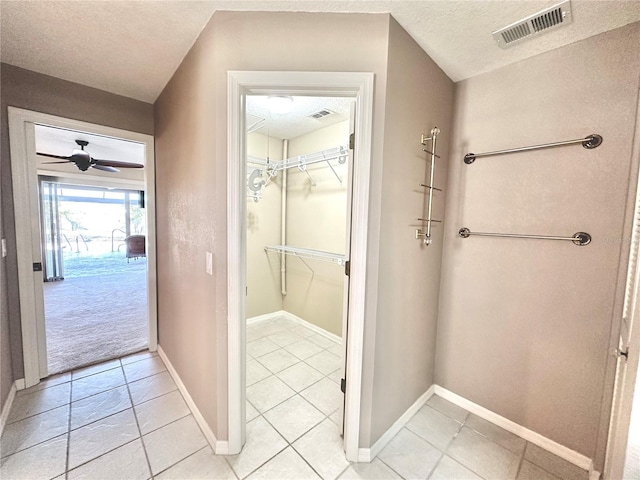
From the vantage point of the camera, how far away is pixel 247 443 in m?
1.57

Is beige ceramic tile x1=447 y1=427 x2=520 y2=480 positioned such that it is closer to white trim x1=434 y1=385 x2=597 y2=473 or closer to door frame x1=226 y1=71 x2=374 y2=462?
white trim x1=434 y1=385 x2=597 y2=473

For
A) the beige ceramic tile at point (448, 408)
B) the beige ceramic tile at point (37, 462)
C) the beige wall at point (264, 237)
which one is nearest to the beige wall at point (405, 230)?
the beige ceramic tile at point (448, 408)

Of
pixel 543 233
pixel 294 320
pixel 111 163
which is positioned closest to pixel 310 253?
pixel 294 320

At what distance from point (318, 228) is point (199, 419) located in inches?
82.6

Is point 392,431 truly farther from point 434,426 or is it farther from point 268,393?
point 268,393

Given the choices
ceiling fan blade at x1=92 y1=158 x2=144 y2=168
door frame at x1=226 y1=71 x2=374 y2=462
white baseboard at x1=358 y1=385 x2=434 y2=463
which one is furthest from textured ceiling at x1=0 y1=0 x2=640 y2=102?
ceiling fan blade at x1=92 y1=158 x2=144 y2=168

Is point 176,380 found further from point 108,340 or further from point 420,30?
point 420,30

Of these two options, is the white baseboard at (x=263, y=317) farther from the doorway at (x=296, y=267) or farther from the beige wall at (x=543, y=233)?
the beige wall at (x=543, y=233)

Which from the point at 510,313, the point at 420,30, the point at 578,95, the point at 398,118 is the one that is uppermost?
the point at 420,30

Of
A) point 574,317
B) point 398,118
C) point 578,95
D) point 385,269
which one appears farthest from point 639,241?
point 398,118

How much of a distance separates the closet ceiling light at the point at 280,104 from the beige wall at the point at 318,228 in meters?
0.65

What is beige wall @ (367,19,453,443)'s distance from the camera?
1.39 m

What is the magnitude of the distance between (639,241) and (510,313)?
0.84 m

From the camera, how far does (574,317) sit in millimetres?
1502
